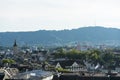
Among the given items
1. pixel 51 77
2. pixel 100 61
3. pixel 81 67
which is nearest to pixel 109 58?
pixel 100 61

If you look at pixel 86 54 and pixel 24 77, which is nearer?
pixel 24 77

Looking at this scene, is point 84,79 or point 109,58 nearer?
point 84,79

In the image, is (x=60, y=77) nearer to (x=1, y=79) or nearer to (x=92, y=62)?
(x=1, y=79)

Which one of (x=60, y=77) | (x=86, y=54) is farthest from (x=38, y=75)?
(x=86, y=54)

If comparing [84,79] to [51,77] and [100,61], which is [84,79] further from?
[100,61]

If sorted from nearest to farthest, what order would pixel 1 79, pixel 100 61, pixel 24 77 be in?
pixel 1 79, pixel 24 77, pixel 100 61

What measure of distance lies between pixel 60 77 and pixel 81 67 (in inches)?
1506

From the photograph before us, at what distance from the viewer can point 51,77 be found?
54.0 metres

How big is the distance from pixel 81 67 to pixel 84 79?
3979 cm

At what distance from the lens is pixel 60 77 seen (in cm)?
5175

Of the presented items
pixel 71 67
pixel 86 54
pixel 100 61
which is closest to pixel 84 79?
pixel 71 67

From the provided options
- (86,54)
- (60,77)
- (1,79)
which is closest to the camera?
(1,79)

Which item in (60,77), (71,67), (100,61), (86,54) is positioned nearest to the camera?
(60,77)

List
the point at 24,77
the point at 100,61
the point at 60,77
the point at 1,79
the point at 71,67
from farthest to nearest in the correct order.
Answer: the point at 100,61 → the point at 71,67 → the point at 60,77 → the point at 24,77 → the point at 1,79
